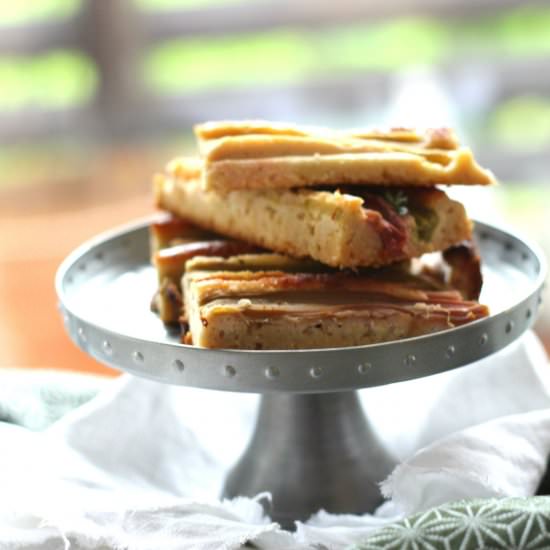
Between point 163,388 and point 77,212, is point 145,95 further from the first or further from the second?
point 163,388

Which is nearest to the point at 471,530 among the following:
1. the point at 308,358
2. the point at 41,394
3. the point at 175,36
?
the point at 308,358

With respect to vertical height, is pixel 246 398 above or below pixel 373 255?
below

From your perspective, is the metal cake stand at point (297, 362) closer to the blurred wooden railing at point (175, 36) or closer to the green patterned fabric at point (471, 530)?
the green patterned fabric at point (471, 530)

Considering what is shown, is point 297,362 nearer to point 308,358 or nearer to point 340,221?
point 308,358

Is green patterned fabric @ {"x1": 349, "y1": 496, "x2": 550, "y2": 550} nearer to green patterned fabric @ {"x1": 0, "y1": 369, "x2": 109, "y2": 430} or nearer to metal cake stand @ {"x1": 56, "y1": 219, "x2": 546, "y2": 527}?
metal cake stand @ {"x1": 56, "y1": 219, "x2": 546, "y2": 527}

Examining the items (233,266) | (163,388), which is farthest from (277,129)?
(163,388)

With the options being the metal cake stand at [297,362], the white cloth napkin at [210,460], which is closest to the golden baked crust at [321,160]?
the metal cake stand at [297,362]
